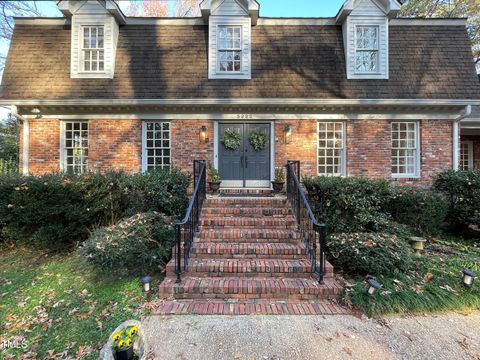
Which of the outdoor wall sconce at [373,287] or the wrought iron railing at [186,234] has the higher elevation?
the wrought iron railing at [186,234]

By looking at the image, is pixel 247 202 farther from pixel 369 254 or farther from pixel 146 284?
pixel 146 284

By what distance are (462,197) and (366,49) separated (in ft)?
17.1

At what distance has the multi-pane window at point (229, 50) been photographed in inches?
312

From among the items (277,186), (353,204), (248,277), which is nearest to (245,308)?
(248,277)

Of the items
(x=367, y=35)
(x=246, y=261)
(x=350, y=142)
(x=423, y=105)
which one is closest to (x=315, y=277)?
(x=246, y=261)

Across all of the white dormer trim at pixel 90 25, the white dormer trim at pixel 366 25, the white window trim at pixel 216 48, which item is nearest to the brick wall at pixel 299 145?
the white window trim at pixel 216 48

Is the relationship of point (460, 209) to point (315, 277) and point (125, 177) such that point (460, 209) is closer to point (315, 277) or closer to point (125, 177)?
point (315, 277)

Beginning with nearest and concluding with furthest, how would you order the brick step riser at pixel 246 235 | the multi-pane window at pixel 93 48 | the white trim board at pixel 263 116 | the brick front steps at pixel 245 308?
the brick front steps at pixel 245 308
the brick step riser at pixel 246 235
the white trim board at pixel 263 116
the multi-pane window at pixel 93 48

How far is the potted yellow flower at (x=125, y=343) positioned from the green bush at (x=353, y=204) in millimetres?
4193

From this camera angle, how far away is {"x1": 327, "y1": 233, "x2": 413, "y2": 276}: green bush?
422 centimetres

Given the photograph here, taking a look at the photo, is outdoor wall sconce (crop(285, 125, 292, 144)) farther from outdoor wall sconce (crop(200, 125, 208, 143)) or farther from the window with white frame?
the window with white frame

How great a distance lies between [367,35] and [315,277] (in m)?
8.11

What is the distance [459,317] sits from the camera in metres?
3.47

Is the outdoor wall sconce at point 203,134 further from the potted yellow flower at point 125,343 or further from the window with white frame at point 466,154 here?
the window with white frame at point 466,154
